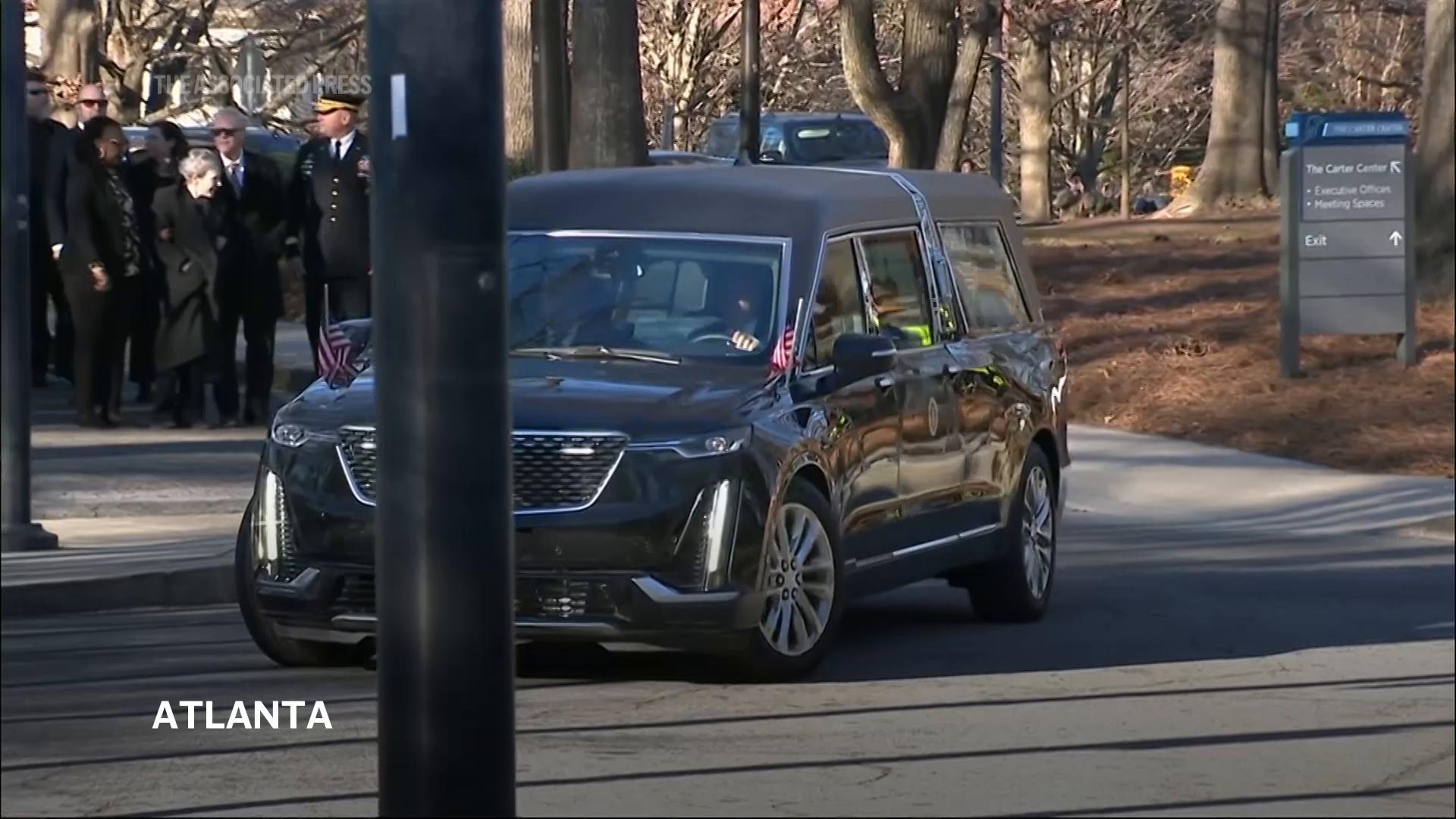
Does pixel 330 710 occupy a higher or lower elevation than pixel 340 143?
lower

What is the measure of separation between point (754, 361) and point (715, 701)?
1352mm

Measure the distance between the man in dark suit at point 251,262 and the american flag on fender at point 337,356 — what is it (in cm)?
592

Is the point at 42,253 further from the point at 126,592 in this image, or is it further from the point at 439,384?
the point at 439,384

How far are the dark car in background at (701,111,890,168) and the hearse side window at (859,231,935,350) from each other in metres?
20.1

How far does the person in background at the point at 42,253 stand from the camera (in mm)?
15055

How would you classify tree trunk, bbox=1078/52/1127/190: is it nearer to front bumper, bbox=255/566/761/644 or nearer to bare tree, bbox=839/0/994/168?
bare tree, bbox=839/0/994/168

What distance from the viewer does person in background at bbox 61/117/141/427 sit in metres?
14.4

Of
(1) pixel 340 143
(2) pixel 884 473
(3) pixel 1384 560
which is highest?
(1) pixel 340 143

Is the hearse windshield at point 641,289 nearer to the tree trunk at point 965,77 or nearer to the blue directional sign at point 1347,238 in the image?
the blue directional sign at point 1347,238

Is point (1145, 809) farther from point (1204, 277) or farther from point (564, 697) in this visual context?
point (1204, 277)

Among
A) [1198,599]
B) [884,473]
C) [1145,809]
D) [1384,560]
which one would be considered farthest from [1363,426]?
[1145,809]

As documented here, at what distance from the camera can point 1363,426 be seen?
17.0 m

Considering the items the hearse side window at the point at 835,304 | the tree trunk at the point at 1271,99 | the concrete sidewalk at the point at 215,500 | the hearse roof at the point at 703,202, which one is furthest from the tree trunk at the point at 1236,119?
the hearse side window at the point at 835,304

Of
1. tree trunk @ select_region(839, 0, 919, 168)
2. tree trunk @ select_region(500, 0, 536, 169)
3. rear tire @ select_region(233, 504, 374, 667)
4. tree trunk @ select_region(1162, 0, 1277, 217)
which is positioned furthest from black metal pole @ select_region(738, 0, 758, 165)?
rear tire @ select_region(233, 504, 374, 667)
